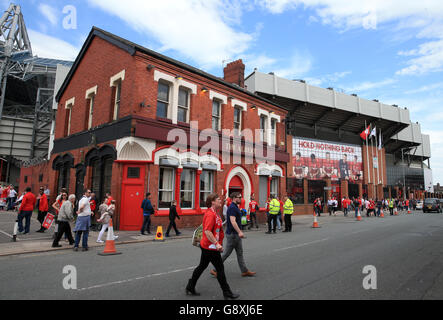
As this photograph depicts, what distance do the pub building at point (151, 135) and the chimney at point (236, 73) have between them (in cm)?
394

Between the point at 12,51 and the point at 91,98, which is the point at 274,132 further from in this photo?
the point at 12,51

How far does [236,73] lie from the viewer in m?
23.0

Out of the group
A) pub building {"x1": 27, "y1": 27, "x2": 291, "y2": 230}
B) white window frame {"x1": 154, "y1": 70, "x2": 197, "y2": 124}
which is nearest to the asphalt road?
pub building {"x1": 27, "y1": 27, "x2": 291, "y2": 230}

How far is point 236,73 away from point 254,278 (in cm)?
1987

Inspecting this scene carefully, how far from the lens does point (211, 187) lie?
16.2m

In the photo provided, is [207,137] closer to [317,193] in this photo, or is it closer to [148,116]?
[148,116]

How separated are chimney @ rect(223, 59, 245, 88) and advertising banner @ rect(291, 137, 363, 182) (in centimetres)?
1276

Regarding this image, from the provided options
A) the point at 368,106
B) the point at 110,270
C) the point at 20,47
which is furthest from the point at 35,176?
the point at 368,106

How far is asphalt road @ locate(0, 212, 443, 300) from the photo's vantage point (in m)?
4.74

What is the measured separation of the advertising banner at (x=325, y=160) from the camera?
3256 cm

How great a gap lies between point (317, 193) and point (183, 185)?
21455 mm

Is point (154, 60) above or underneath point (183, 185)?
above

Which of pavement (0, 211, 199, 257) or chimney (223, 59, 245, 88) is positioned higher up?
chimney (223, 59, 245, 88)

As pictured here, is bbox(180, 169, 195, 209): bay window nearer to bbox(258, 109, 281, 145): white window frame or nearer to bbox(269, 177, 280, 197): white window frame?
bbox(258, 109, 281, 145): white window frame
